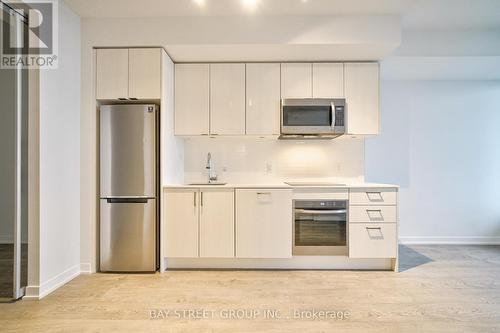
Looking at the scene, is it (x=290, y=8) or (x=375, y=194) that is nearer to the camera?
(x=290, y=8)

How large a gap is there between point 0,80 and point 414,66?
17.0 ft

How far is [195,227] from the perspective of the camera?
296 centimetres

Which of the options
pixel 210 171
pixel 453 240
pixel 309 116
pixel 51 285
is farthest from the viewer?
pixel 453 240

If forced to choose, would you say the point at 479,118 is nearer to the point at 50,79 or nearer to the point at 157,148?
the point at 157,148

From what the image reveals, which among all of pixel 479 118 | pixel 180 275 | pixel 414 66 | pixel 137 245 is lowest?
pixel 180 275

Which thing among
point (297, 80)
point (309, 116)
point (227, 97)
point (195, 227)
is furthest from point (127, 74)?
point (309, 116)

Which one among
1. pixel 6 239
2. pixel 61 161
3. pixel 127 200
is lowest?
pixel 6 239

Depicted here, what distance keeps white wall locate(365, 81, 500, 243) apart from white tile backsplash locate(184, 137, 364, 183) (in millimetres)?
644

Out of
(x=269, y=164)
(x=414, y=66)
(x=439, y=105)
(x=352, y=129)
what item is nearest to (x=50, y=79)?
(x=269, y=164)

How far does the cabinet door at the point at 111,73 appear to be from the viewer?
2.94m

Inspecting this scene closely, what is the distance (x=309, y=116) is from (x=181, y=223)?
1815 mm

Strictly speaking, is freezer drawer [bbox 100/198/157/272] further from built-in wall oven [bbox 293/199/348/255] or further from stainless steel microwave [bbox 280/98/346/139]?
stainless steel microwave [bbox 280/98/346/139]

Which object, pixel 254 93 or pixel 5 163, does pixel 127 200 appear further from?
pixel 254 93

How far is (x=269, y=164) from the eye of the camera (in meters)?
3.63
